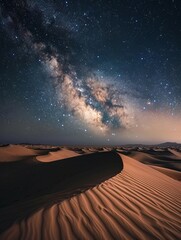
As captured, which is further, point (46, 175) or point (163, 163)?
point (163, 163)

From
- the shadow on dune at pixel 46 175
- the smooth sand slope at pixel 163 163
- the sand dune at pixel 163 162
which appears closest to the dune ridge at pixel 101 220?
the shadow on dune at pixel 46 175

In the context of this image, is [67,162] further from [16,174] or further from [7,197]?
[7,197]

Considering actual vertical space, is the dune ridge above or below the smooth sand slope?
below

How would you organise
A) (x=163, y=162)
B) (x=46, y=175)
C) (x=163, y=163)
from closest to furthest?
(x=46, y=175), (x=163, y=163), (x=163, y=162)

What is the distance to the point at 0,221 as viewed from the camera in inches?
126

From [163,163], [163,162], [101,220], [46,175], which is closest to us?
[101,220]

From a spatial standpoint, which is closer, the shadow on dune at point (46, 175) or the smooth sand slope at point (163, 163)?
the shadow on dune at point (46, 175)

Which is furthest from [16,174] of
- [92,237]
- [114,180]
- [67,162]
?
[92,237]

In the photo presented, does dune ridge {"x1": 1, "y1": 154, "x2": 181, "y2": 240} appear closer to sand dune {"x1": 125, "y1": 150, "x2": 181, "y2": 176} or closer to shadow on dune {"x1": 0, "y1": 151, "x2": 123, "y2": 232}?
shadow on dune {"x1": 0, "y1": 151, "x2": 123, "y2": 232}

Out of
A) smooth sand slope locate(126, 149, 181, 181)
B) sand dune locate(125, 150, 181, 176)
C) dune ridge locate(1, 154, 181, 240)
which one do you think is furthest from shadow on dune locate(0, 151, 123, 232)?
sand dune locate(125, 150, 181, 176)

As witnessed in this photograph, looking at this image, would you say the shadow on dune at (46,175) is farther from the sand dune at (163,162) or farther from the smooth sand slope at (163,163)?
the sand dune at (163,162)

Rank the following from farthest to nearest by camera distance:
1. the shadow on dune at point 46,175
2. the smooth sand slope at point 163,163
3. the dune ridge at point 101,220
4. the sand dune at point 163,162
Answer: the sand dune at point 163,162 < the smooth sand slope at point 163,163 < the shadow on dune at point 46,175 < the dune ridge at point 101,220

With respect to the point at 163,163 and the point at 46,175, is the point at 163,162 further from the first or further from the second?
the point at 46,175

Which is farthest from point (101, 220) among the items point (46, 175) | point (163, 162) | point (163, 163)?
point (163, 162)
